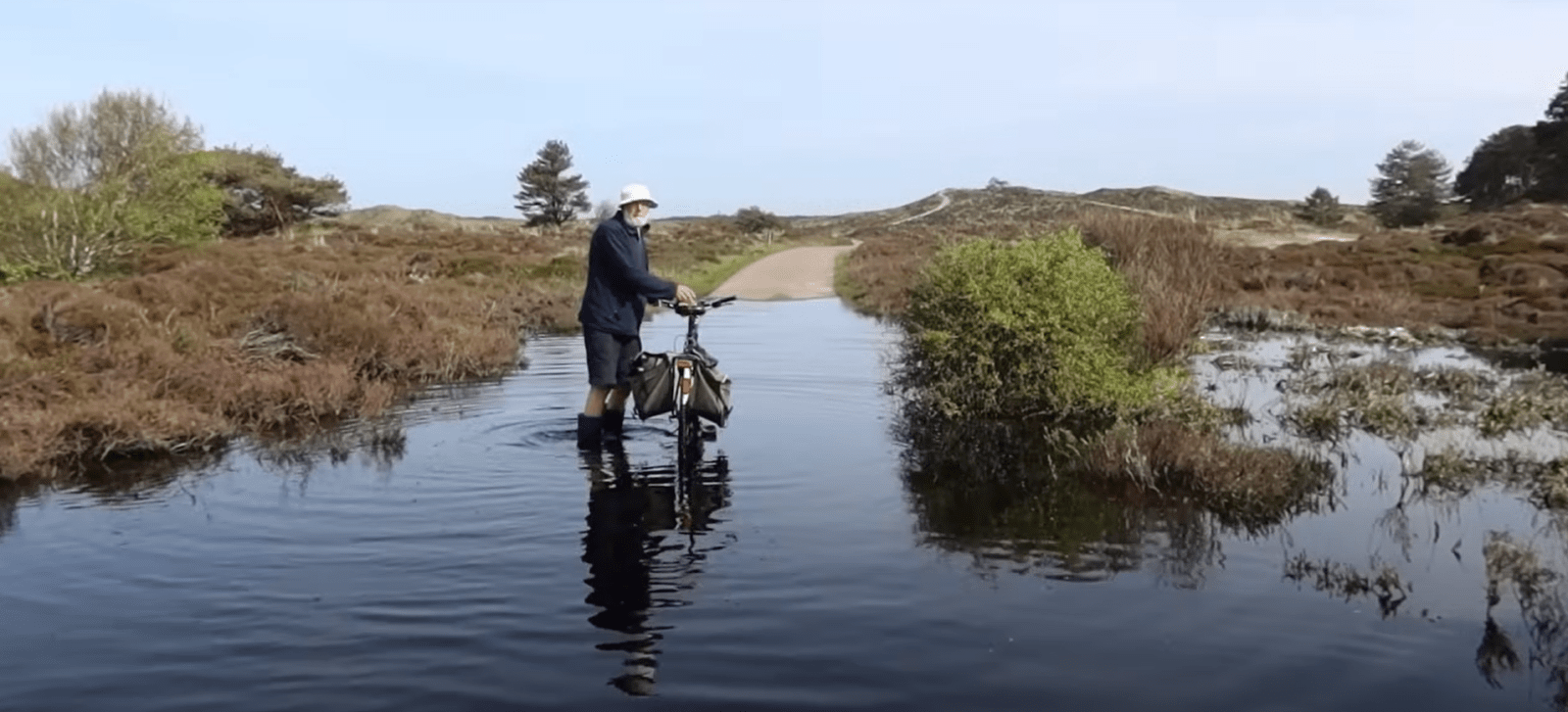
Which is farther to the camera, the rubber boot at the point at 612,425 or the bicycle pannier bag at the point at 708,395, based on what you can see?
the rubber boot at the point at 612,425

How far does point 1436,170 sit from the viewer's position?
75.6 meters

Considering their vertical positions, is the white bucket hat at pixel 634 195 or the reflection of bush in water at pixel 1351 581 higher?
the white bucket hat at pixel 634 195

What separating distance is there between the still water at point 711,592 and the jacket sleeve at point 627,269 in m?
1.45

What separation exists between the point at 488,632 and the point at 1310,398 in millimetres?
Answer: 10878

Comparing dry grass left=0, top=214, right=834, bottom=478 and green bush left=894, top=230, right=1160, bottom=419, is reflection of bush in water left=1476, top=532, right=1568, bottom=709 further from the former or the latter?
dry grass left=0, top=214, right=834, bottom=478

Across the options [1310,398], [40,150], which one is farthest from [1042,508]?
[40,150]

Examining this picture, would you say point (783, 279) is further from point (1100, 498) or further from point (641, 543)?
point (641, 543)

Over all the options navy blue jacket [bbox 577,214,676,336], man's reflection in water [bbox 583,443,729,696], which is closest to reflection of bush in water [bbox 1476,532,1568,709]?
man's reflection in water [bbox 583,443,729,696]

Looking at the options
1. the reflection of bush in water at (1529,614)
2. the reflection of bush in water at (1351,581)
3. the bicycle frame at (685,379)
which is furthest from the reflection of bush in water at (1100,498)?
the bicycle frame at (685,379)

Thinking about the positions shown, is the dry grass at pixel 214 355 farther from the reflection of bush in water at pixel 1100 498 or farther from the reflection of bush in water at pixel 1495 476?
the reflection of bush in water at pixel 1495 476

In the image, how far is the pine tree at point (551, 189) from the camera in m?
86.7

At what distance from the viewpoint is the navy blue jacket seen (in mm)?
9711

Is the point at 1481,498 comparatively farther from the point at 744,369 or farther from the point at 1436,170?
the point at 1436,170

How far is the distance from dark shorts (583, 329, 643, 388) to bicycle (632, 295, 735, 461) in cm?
28
